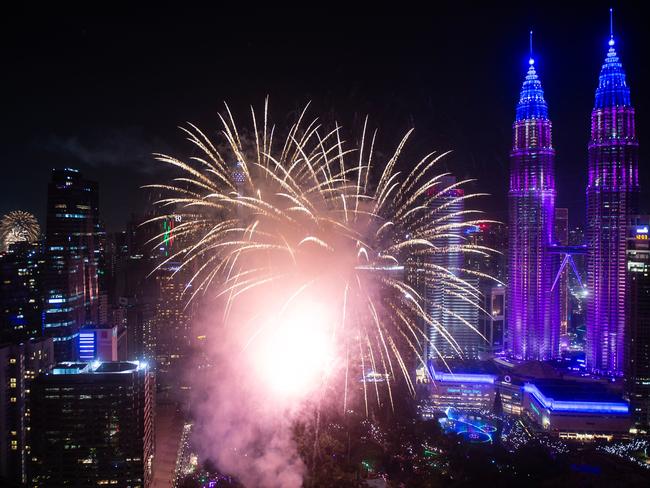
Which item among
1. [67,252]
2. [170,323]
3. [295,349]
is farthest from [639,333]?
[67,252]

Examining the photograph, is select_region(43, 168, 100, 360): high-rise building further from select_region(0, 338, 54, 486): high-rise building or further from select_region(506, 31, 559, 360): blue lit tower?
select_region(506, 31, 559, 360): blue lit tower

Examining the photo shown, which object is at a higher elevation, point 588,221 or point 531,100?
point 531,100

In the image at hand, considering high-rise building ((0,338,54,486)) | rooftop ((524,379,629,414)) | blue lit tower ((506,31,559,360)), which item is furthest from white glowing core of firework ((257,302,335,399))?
blue lit tower ((506,31,559,360))

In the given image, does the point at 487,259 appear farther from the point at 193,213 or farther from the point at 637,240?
the point at 193,213

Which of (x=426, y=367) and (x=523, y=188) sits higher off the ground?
(x=523, y=188)

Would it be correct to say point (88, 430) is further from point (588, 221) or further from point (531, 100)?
point (531, 100)

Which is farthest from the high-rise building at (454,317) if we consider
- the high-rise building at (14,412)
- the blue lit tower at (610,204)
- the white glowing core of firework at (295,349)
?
the high-rise building at (14,412)

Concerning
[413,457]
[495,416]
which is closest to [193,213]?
[413,457]

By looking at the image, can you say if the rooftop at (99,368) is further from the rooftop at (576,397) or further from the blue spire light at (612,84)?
the blue spire light at (612,84)
